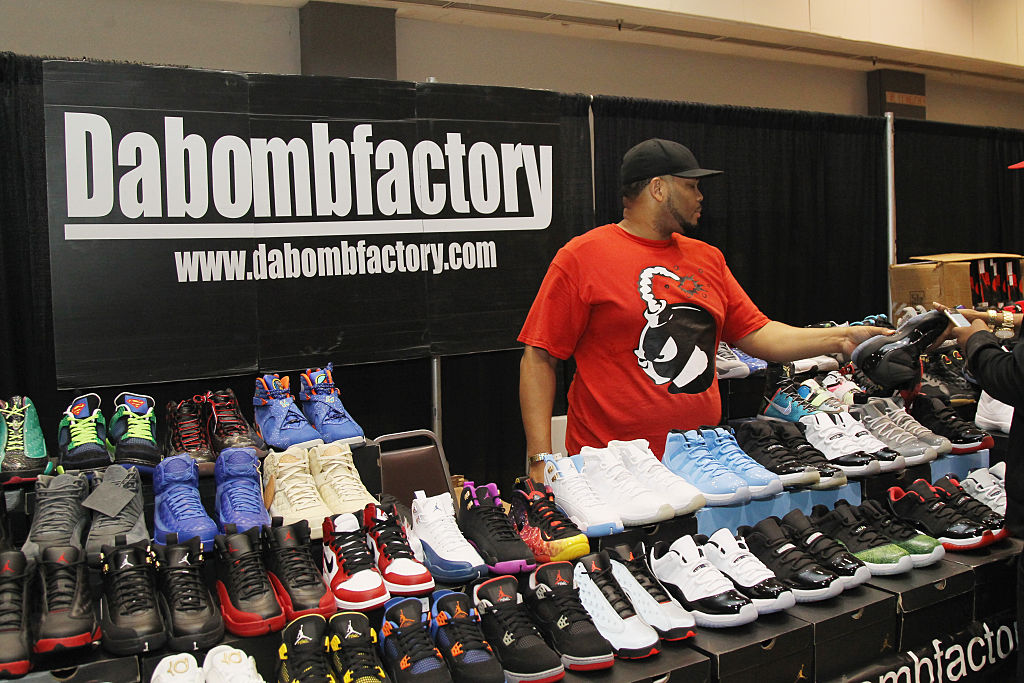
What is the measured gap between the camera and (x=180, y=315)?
12.4 feet

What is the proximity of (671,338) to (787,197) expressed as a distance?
374 centimetres

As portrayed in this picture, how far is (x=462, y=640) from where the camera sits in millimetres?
1559

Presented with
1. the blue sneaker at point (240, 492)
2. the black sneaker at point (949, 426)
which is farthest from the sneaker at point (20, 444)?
the black sneaker at point (949, 426)

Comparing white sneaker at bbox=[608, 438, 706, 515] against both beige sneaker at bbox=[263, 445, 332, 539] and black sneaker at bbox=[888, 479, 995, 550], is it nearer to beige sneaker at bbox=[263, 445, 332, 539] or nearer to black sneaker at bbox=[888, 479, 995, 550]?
black sneaker at bbox=[888, 479, 995, 550]

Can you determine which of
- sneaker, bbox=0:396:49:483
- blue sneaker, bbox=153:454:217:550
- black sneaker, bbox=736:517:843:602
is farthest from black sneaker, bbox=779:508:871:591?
sneaker, bbox=0:396:49:483

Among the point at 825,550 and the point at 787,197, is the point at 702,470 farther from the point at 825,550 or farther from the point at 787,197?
the point at 787,197

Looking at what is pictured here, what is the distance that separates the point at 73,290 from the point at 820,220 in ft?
15.9

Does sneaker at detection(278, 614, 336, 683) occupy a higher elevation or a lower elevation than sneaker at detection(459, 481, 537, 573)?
lower

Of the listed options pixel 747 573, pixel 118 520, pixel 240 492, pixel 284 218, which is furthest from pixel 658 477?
pixel 284 218

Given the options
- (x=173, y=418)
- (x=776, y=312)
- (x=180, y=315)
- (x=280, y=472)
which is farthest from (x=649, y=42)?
(x=280, y=472)

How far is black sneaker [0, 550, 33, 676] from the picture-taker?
53.9 inches

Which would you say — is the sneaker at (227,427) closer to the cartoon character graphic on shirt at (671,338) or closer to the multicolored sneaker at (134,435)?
the multicolored sneaker at (134,435)

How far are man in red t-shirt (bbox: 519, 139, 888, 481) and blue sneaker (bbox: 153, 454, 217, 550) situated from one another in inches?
41.6

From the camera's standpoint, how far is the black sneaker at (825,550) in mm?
1859
